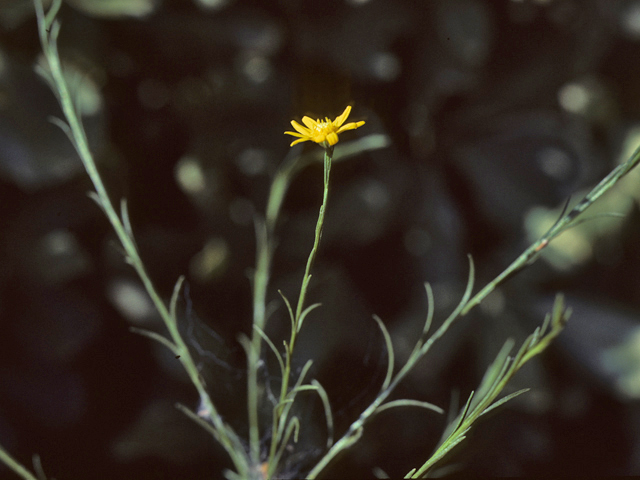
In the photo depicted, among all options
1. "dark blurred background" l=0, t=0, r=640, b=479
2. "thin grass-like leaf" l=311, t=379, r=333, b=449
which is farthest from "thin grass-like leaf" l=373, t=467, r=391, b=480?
"thin grass-like leaf" l=311, t=379, r=333, b=449

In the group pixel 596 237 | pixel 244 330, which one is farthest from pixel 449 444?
pixel 596 237

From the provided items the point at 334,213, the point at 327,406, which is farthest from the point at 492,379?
the point at 334,213

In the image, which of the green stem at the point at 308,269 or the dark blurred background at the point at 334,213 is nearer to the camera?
the green stem at the point at 308,269

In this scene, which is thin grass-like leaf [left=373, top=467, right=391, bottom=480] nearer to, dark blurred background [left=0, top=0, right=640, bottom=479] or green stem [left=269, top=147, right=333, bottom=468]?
dark blurred background [left=0, top=0, right=640, bottom=479]

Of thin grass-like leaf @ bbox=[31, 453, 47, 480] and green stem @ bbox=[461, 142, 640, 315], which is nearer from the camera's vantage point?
green stem @ bbox=[461, 142, 640, 315]

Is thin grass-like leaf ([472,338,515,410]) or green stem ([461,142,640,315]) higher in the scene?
green stem ([461,142,640,315])

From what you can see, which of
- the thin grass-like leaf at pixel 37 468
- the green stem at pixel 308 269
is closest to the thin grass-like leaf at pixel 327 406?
the green stem at pixel 308 269

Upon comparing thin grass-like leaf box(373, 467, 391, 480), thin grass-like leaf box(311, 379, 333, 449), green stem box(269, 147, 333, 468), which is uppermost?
green stem box(269, 147, 333, 468)

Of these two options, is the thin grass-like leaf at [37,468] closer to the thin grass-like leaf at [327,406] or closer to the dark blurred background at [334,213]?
the dark blurred background at [334,213]
